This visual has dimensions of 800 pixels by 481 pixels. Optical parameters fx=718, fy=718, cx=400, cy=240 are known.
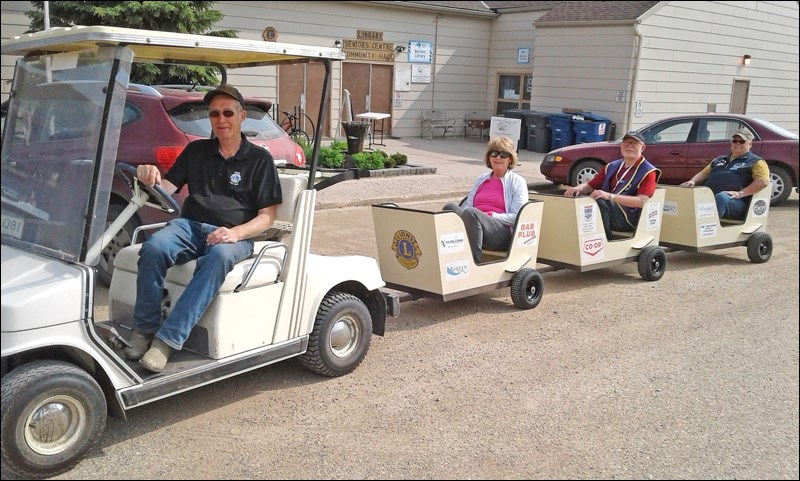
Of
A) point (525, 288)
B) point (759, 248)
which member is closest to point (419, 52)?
point (759, 248)

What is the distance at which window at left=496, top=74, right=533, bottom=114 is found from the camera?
22.9 meters

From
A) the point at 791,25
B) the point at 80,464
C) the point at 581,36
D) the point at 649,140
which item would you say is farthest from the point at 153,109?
the point at 791,25

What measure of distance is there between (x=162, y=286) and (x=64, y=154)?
813mm

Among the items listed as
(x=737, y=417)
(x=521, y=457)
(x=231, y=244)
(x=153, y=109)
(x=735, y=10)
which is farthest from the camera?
(x=735, y=10)

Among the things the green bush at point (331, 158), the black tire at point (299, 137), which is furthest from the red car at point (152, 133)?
the black tire at point (299, 137)

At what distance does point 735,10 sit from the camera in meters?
21.0

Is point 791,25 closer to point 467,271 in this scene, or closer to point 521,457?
point 467,271

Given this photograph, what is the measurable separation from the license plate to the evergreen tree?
894 centimetres

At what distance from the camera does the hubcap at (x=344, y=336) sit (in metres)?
4.52

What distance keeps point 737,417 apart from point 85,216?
3.73 m

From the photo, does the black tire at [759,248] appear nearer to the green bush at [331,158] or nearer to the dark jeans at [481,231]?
the dark jeans at [481,231]

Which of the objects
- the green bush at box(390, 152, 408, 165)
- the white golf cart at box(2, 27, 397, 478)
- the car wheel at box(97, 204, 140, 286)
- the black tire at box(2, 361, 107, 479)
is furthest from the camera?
the green bush at box(390, 152, 408, 165)

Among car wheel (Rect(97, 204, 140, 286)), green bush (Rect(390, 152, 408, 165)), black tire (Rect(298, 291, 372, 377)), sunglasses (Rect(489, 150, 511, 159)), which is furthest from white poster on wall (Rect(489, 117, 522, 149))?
black tire (Rect(298, 291, 372, 377))

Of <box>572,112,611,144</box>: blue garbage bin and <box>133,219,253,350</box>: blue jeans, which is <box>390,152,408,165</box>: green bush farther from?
<box>133,219,253,350</box>: blue jeans
